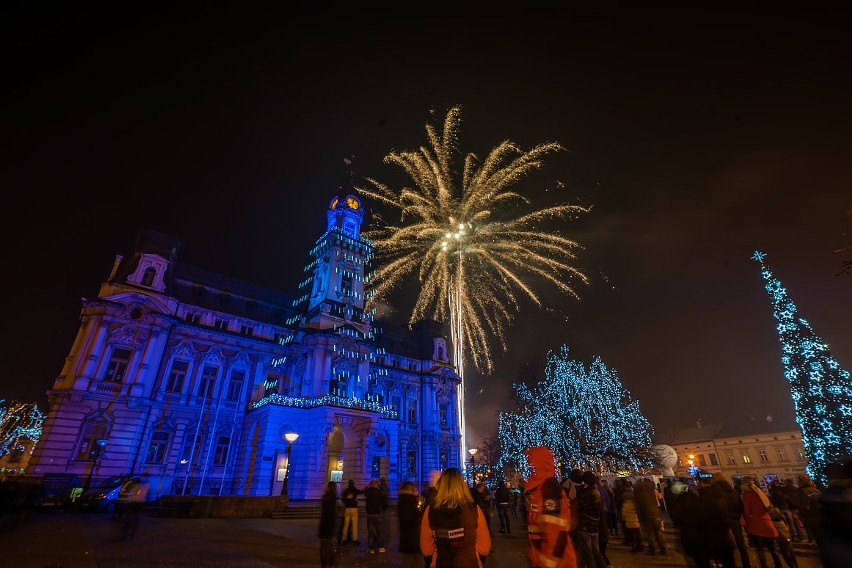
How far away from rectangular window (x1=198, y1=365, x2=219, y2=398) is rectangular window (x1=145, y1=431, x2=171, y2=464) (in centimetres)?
340

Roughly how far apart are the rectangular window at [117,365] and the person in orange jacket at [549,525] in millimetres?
30757

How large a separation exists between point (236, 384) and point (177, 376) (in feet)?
13.5

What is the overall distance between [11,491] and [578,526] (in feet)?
49.1

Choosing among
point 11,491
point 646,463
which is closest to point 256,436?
point 11,491

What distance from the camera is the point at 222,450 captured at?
1110 inches

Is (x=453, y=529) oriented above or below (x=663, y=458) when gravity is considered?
below

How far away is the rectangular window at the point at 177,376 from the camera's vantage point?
28.2 metres

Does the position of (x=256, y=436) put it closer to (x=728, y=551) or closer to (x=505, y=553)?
(x=505, y=553)

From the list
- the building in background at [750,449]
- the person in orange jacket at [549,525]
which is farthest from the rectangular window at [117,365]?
the building in background at [750,449]

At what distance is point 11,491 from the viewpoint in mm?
10828

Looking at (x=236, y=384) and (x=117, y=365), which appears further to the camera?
(x=236, y=384)

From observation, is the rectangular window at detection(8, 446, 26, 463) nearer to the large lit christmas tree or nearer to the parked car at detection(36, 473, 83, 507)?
the parked car at detection(36, 473, 83, 507)

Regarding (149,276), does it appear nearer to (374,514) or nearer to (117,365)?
(117,365)

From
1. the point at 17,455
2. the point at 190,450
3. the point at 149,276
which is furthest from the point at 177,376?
the point at 17,455
